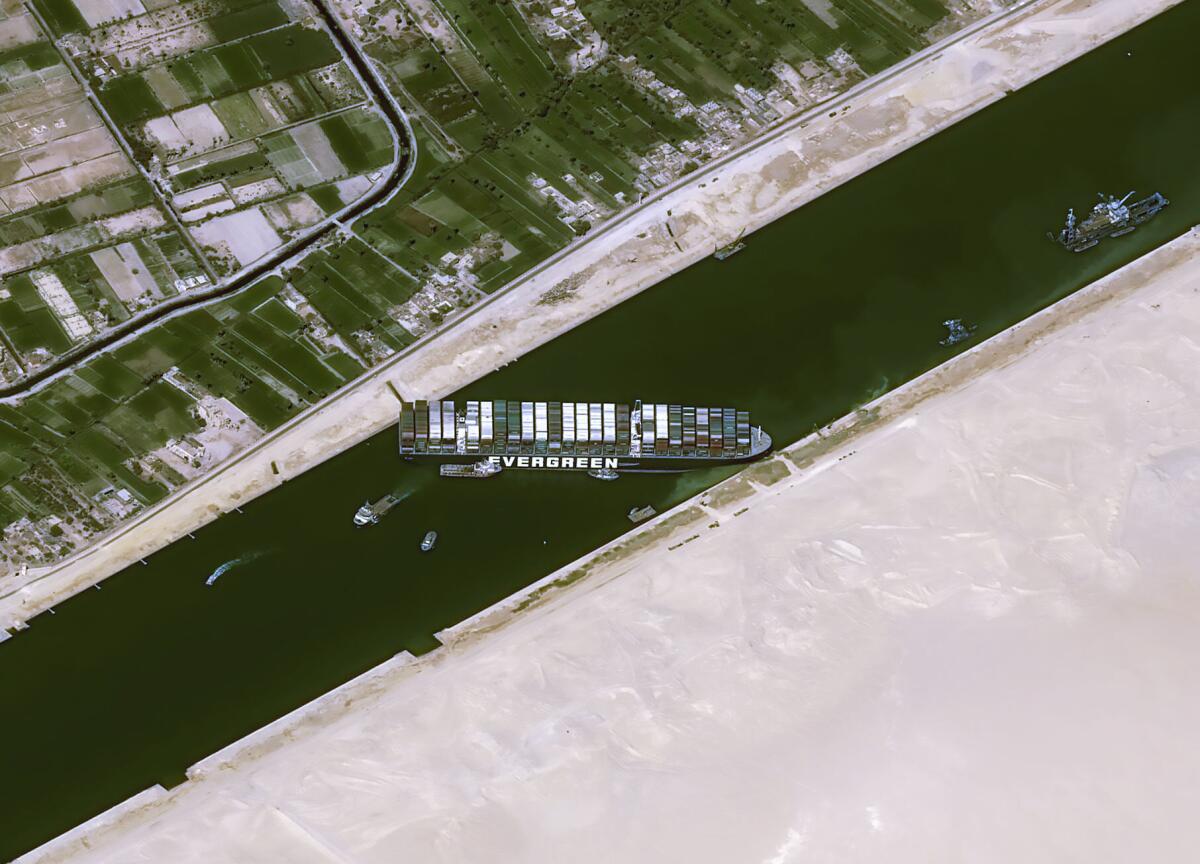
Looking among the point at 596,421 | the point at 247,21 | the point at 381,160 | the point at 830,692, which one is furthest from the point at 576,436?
the point at 247,21

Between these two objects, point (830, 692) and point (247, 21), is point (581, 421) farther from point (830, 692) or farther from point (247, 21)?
point (247, 21)

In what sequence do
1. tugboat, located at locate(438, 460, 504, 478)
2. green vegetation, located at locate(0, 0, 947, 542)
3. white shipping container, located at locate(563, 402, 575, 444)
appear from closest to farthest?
tugboat, located at locate(438, 460, 504, 478) < white shipping container, located at locate(563, 402, 575, 444) < green vegetation, located at locate(0, 0, 947, 542)

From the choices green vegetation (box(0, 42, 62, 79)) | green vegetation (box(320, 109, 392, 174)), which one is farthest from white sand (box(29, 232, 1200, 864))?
green vegetation (box(0, 42, 62, 79))

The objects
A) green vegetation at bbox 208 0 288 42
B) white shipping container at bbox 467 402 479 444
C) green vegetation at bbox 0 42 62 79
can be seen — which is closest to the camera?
white shipping container at bbox 467 402 479 444

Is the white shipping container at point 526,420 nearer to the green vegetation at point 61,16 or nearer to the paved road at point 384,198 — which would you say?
the paved road at point 384,198

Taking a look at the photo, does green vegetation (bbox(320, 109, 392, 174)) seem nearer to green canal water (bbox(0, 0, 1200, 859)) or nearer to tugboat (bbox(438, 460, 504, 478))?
green canal water (bbox(0, 0, 1200, 859))

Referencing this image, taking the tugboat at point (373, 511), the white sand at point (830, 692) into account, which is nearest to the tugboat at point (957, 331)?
the white sand at point (830, 692)

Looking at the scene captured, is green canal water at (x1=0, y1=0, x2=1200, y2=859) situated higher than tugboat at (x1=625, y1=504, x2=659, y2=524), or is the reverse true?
green canal water at (x1=0, y1=0, x2=1200, y2=859)
